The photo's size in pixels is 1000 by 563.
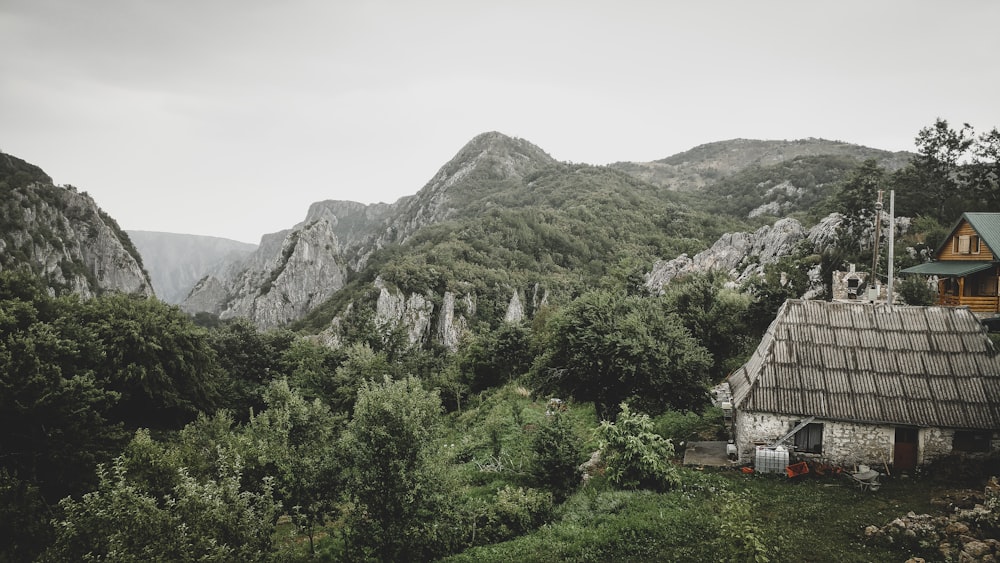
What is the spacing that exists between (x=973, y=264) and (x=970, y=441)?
60.5ft

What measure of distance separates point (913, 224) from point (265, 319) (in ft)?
395

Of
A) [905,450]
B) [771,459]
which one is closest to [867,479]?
[905,450]

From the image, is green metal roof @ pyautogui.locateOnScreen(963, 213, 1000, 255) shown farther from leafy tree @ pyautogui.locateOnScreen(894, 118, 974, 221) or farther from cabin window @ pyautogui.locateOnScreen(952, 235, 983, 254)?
leafy tree @ pyautogui.locateOnScreen(894, 118, 974, 221)

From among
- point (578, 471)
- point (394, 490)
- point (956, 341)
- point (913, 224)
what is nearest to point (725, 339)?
point (956, 341)

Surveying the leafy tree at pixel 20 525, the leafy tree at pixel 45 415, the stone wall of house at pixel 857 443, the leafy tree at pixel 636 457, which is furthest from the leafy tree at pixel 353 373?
the stone wall of house at pixel 857 443

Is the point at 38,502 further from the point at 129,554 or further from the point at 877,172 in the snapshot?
the point at 877,172

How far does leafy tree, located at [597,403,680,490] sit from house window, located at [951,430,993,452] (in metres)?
9.35

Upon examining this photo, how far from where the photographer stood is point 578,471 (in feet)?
55.6

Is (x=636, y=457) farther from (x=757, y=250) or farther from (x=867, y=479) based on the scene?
(x=757, y=250)

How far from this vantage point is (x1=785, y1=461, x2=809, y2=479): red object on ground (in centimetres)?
1576

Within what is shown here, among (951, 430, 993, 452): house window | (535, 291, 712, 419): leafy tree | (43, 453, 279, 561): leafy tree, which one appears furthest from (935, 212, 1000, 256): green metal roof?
(43, 453, 279, 561): leafy tree

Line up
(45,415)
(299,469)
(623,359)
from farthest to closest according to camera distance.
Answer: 1. (45,415)
2. (623,359)
3. (299,469)

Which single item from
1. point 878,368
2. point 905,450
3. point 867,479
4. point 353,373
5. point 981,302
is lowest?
point 353,373

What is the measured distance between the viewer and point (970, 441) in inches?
612
